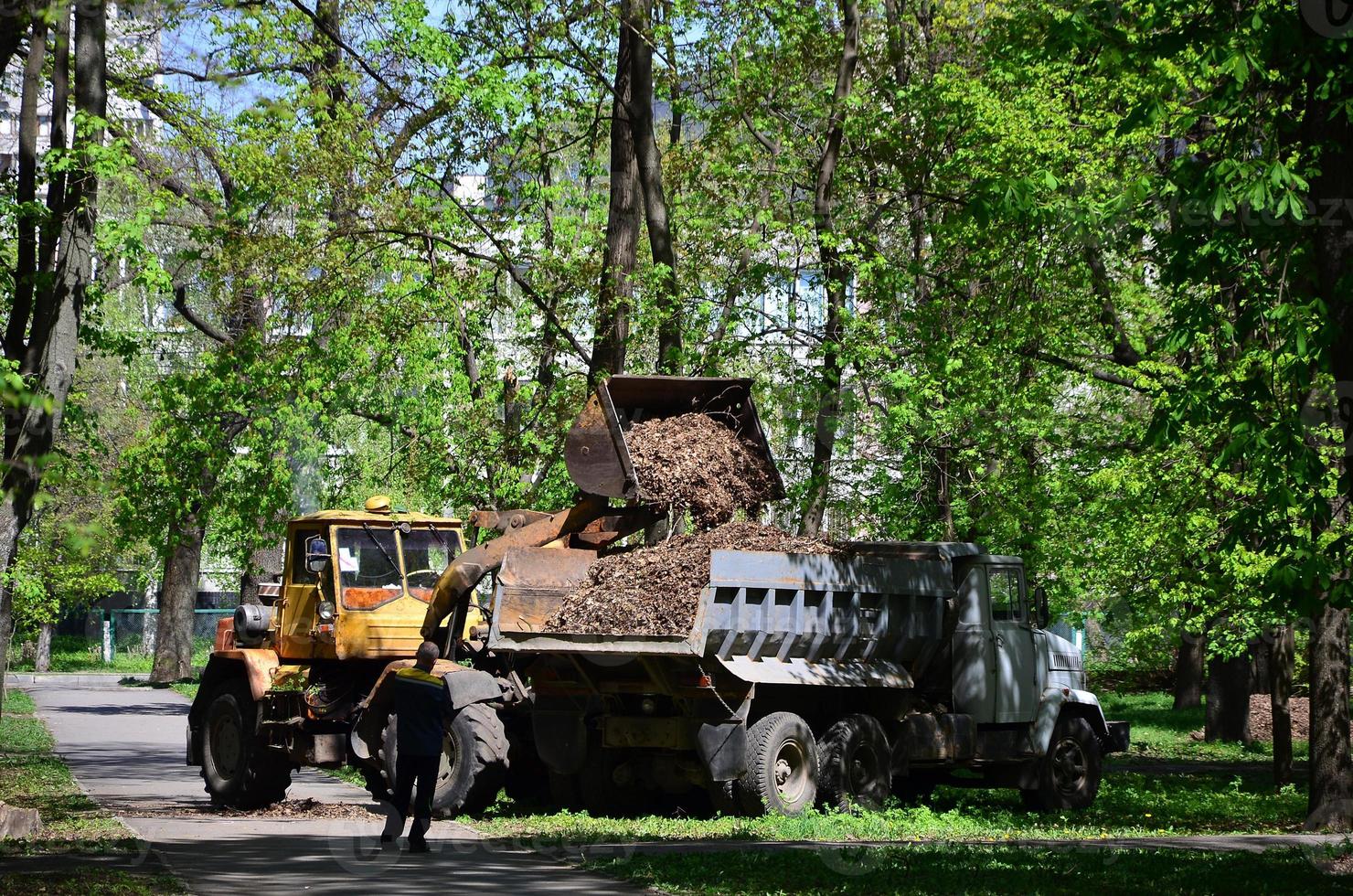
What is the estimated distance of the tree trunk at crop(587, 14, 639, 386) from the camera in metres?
20.9

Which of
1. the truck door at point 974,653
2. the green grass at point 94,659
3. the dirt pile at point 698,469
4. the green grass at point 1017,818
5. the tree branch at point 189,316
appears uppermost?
the tree branch at point 189,316

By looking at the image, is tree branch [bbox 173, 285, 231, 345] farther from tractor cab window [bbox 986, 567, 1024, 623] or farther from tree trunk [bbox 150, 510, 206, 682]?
tractor cab window [bbox 986, 567, 1024, 623]

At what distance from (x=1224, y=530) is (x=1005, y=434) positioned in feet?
11.6

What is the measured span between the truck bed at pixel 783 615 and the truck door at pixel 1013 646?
107 centimetres

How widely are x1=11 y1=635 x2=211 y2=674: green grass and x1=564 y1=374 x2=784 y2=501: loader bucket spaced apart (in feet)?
138

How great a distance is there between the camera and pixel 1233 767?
25.5 metres

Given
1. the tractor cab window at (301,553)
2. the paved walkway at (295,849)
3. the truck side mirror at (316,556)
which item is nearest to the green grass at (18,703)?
the paved walkway at (295,849)

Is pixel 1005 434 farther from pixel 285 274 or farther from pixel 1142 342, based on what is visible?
pixel 285 274

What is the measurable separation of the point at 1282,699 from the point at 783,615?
394 inches

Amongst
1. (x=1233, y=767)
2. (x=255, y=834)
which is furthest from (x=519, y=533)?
(x=1233, y=767)

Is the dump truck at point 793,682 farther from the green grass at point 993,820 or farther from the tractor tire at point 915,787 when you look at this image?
the green grass at point 993,820

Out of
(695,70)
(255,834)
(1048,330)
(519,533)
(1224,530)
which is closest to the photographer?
(255,834)

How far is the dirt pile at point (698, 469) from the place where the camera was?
50.5 feet

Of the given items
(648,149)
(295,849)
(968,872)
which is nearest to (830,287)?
Result: (648,149)
